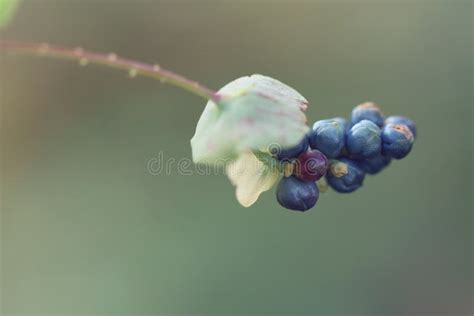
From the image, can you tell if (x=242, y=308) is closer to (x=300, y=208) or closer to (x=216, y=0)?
(x=300, y=208)

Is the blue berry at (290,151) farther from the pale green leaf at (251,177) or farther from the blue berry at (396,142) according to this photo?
the blue berry at (396,142)

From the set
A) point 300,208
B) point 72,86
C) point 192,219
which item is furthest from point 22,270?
point 300,208

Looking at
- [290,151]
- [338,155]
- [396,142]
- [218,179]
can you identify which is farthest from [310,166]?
[218,179]

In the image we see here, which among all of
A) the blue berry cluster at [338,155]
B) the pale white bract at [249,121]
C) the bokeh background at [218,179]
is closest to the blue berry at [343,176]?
the blue berry cluster at [338,155]

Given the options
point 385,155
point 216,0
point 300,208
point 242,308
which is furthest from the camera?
point 216,0

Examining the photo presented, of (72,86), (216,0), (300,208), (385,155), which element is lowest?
(300,208)

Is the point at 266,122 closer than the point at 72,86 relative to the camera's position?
Yes

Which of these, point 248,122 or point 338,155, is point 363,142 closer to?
point 338,155
